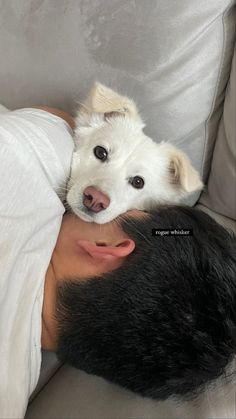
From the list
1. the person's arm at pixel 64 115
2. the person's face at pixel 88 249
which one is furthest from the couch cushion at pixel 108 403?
the person's arm at pixel 64 115

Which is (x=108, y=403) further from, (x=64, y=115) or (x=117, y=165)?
(x=64, y=115)

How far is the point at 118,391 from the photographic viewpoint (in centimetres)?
84

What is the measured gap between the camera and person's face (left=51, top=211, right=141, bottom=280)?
0.85 metres

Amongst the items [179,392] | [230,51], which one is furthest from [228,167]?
[179,392]

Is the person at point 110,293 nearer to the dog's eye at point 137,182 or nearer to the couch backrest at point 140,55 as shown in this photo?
the dog's eye at point 137,182

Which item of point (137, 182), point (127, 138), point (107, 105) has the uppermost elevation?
point (107, 105)

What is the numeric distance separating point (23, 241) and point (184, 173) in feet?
1.71

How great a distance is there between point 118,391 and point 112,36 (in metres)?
0.98

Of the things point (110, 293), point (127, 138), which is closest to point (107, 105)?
point (127, 138)

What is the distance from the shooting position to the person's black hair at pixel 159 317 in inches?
29.0

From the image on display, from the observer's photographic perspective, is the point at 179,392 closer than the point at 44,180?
Yes

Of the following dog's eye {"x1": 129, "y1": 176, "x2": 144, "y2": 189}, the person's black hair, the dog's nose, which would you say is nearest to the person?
the person's black hair

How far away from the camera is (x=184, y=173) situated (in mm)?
1153

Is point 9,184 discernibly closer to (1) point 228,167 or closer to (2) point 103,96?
(2) point 103,96
